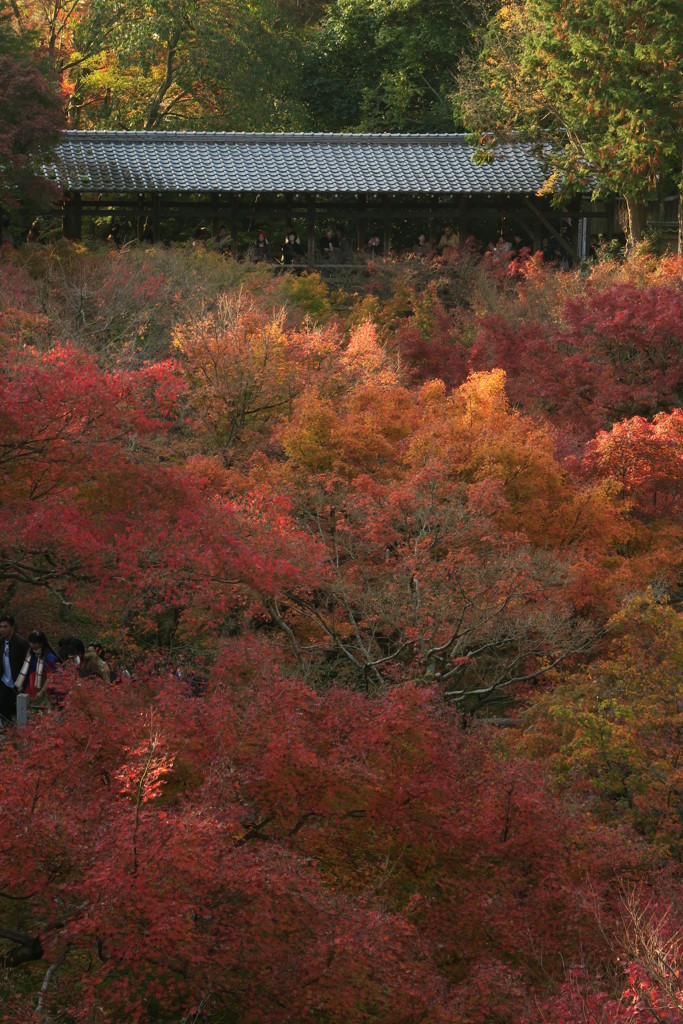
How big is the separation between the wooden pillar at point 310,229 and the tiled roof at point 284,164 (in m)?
0.72

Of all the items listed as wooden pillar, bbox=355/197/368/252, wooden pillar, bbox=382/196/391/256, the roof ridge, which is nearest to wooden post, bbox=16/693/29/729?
wooden pillar, bbox=382/196/391/256

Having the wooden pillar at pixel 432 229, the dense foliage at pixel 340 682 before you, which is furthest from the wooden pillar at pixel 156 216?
the dense foliage at pixel 340 682

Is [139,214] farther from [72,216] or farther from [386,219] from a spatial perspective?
[386,219]

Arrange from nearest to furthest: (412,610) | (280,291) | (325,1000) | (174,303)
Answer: (325,1000) → (412,610) → (174,303) → (280,291)

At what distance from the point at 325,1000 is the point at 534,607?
7299 mm

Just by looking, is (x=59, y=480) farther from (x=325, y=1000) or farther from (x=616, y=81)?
(x=616, y=81)

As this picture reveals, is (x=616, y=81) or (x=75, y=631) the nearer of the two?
(x=75, y=631)

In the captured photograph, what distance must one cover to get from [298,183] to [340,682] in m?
18.5

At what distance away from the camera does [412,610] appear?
16109 mm

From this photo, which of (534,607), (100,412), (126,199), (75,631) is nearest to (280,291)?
(126,199)

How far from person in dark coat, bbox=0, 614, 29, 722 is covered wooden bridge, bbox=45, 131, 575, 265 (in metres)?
19.8

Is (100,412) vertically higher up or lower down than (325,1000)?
higher up

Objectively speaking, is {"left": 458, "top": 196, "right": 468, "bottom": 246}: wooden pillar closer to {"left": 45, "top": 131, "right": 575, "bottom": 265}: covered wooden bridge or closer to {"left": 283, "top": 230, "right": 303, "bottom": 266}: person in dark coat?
{"left": 45, "top": 131, "right": 575, "bottom": 265}: covered wooden bridge

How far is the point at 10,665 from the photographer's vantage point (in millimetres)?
12914
